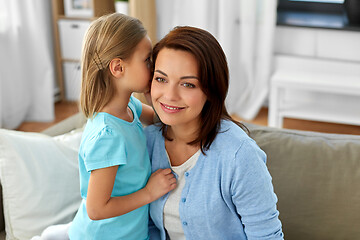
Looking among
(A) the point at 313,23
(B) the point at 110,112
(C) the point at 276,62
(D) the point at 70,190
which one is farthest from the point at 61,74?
(B) the point at 110,112

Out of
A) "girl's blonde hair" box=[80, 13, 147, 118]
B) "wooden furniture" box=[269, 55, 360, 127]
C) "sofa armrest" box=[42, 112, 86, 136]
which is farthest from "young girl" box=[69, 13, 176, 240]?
"wooden furniture" box=[269, 55, 360, 127]

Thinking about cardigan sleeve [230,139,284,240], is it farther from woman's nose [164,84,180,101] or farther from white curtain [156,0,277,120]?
white curtain [156,0,277,120]

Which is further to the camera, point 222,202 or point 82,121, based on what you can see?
point 82,121

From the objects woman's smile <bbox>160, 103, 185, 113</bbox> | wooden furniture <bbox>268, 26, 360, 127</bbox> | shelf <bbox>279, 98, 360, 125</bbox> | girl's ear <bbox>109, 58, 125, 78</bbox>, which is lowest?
shelf <bbox>279, 98, 360, 125</bbox>

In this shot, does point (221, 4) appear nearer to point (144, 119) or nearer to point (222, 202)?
point (144, 119)

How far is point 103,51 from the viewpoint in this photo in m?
1.22

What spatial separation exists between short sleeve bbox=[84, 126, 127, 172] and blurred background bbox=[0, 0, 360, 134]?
2368 mm

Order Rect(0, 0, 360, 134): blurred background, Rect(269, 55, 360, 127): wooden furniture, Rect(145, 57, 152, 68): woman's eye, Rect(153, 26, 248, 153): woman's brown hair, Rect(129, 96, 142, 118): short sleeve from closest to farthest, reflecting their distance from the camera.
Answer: Rect(153, 26, 248, 153): woman's brown hair, Rect(145, 57, 152, 68): woman's eye, Rect(129, 96, 142, 118): short sleeve, Rect(269, 55, 360, 127): wooden furniture, Rect(0, 0, 360, 134): blurred background

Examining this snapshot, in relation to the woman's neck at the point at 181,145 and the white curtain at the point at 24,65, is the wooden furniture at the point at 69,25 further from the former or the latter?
the woman's neck at the point at 181,145

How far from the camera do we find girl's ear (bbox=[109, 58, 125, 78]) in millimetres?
1233

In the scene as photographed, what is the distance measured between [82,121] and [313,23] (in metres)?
2.41

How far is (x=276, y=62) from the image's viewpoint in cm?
383

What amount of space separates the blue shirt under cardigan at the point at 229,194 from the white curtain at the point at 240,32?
8.25 feet

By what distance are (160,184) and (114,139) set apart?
0.60 ft
